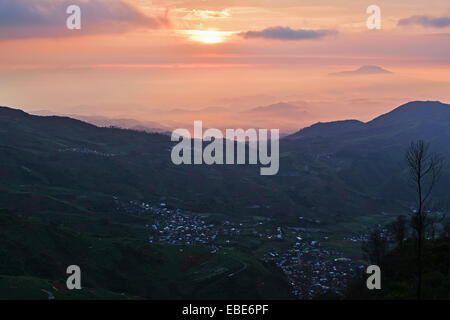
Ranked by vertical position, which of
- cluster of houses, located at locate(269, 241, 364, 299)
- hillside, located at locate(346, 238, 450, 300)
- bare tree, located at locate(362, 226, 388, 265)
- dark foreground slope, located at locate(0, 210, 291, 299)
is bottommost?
cluster of houses, located at locate(269, 241, 364, 299)

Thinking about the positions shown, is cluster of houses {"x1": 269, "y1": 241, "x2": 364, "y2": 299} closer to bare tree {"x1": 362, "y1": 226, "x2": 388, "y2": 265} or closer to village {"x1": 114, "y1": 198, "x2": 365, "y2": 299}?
village {"x1": 114, "y1": 198, "x2": 365, "y2": 299}

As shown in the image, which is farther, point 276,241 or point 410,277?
point 276,241

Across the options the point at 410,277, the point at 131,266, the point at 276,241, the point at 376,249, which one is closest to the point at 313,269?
the point at 276,241

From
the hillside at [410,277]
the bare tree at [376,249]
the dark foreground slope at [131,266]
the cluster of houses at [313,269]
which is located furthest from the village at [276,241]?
the hillside at [410,277]

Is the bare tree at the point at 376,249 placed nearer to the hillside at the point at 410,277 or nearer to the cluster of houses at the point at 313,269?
the hillside at the point at 410,277

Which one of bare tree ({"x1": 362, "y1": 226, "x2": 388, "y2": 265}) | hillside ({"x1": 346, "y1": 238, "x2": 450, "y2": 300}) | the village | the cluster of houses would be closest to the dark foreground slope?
the cluster of houses

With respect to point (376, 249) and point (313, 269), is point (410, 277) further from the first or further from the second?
point (313, 269)
